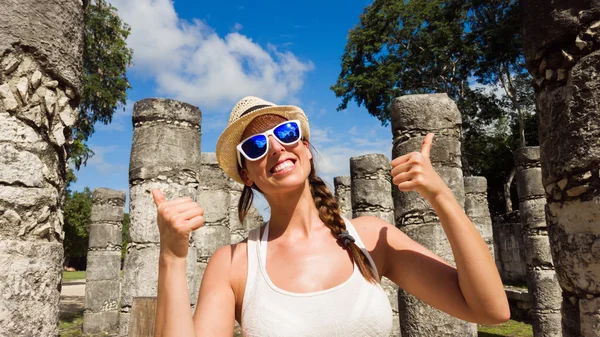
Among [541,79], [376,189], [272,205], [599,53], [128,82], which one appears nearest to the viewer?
[272,205]

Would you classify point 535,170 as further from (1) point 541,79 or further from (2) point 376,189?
→ (1) point 541,79

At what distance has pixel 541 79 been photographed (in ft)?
8.32

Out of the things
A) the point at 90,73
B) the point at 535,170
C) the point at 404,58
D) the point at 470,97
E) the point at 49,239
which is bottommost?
the point at 49,239

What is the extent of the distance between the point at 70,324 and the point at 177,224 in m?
12.1

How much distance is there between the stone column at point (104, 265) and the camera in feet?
35.3

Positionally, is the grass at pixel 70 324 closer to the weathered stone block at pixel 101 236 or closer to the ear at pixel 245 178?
the weathered stone block at pixel 101 236

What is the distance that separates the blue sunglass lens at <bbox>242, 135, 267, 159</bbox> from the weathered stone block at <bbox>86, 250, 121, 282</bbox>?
11058 millimetres

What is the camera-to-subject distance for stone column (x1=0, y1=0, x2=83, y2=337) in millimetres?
2078

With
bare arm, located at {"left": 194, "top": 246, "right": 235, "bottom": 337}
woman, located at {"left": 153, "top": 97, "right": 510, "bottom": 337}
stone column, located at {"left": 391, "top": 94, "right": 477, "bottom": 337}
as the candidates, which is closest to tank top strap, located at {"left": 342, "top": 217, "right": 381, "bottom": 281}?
woman, located at {"left": 153, "top": 97, "right": 510, "bottom": 337}

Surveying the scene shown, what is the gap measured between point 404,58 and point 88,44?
1238 cm

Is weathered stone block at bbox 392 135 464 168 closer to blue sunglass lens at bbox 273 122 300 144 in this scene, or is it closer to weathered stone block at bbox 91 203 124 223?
blue sunglass lens at bbox 273 122 300 144

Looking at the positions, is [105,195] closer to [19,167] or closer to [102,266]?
[102,266]

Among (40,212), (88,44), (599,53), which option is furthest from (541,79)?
(88,44)

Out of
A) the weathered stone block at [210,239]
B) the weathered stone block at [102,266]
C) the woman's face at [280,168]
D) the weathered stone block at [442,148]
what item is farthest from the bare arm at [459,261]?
the weathered stone block at [102,266]
